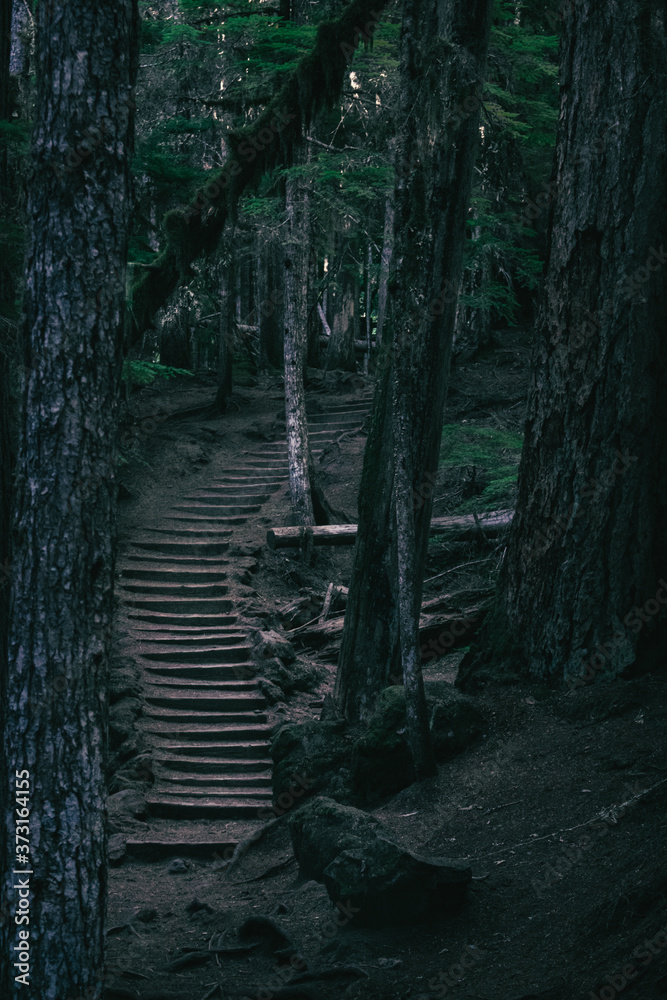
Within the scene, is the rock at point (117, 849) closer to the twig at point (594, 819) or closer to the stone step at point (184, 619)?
the twig at point (594, 819)

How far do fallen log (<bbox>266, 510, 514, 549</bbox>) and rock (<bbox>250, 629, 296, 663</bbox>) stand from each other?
2.40 m

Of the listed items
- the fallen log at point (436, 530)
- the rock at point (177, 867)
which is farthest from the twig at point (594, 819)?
the fallen log at point (436, 530)

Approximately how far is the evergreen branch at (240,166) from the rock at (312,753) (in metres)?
5.92

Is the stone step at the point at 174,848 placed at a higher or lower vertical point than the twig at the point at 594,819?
lower

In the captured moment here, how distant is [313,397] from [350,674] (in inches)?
676

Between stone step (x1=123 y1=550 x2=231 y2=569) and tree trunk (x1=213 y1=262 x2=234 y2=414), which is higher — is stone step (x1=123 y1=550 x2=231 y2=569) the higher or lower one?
the lower one

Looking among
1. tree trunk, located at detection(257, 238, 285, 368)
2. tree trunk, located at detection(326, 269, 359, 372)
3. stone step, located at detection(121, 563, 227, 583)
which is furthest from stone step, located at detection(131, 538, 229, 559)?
tree trunk, located at detection(257, 238, 285, 368)

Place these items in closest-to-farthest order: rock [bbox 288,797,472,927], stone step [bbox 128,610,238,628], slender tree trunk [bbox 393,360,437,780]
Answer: rock [bbox 288,797,472,927]
slender tree trunk [bbox 393,360,437,780]
stone step [bbox 128,610,238,628]

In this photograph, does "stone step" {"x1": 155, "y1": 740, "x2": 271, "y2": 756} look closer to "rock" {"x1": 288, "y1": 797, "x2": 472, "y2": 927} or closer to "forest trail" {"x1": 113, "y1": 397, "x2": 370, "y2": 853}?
"forest trail" {"x1": 113, "y1": 397, "x2": 370, "y2": 853}

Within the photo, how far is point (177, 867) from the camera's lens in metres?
9.28

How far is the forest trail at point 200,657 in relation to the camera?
1127cm

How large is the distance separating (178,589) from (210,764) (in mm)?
4963

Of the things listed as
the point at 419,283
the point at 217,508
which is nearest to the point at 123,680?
the point at 217,508

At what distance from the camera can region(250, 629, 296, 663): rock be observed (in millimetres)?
14055
